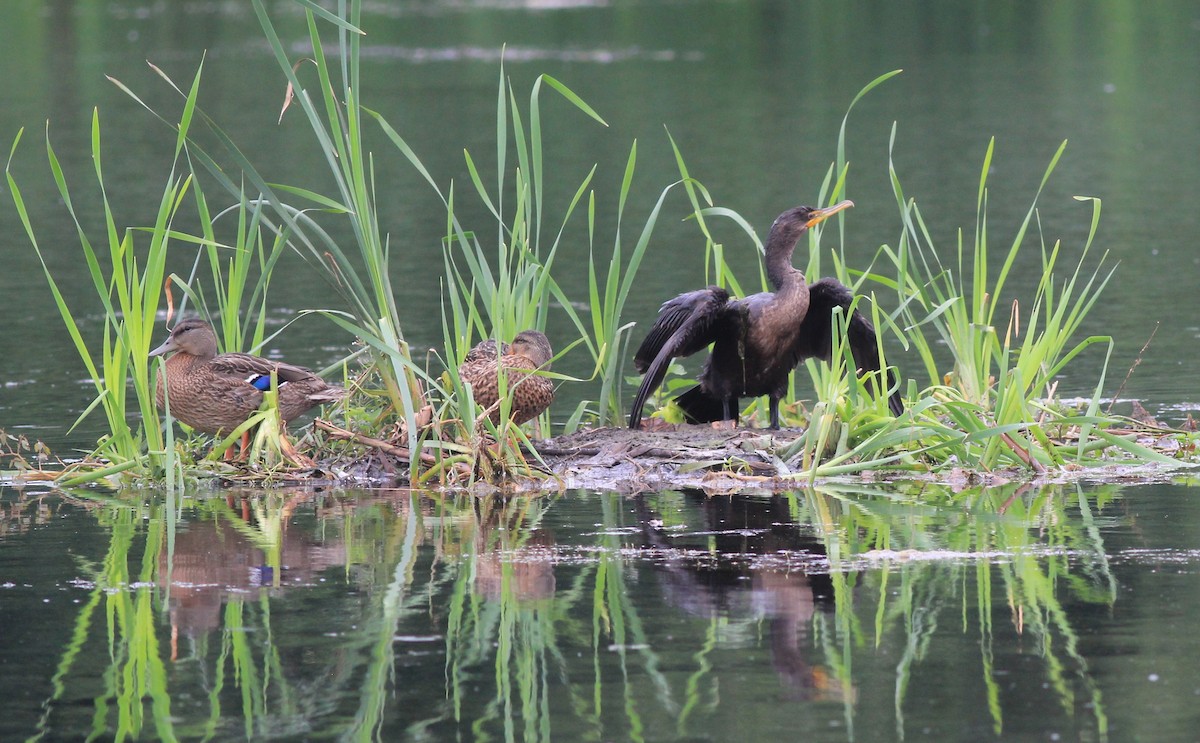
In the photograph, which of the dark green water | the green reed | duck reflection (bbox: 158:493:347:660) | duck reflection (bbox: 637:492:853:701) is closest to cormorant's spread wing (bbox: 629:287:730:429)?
the dark green water

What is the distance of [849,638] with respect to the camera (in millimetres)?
5160

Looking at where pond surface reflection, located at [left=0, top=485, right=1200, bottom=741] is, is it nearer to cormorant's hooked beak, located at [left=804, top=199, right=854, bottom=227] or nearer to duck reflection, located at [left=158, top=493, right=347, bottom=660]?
duck reflection, located at [left=158, top=493, right=347, bottom=660]

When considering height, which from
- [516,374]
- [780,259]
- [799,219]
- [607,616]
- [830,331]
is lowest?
[607,616]

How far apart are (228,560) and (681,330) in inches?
106

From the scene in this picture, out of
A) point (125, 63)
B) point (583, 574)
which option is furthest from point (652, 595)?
point (125, 63)

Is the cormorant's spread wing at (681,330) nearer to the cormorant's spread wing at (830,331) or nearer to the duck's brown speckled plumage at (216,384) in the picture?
the cormorant's spread wing at (830,331)

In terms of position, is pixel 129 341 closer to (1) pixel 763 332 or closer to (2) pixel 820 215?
(1) pixel 763 332

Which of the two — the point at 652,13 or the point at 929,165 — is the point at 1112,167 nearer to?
the point at 929,165

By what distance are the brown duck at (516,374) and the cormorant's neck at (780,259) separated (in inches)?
43.6

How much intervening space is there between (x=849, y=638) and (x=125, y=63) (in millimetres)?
33575

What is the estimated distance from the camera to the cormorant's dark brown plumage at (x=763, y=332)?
27.0 ft

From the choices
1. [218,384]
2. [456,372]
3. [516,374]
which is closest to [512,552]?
[456,372]

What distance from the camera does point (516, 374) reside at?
7930 millimetres

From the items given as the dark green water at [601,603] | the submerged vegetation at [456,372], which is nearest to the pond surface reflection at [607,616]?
the dark green water at [601,603]
